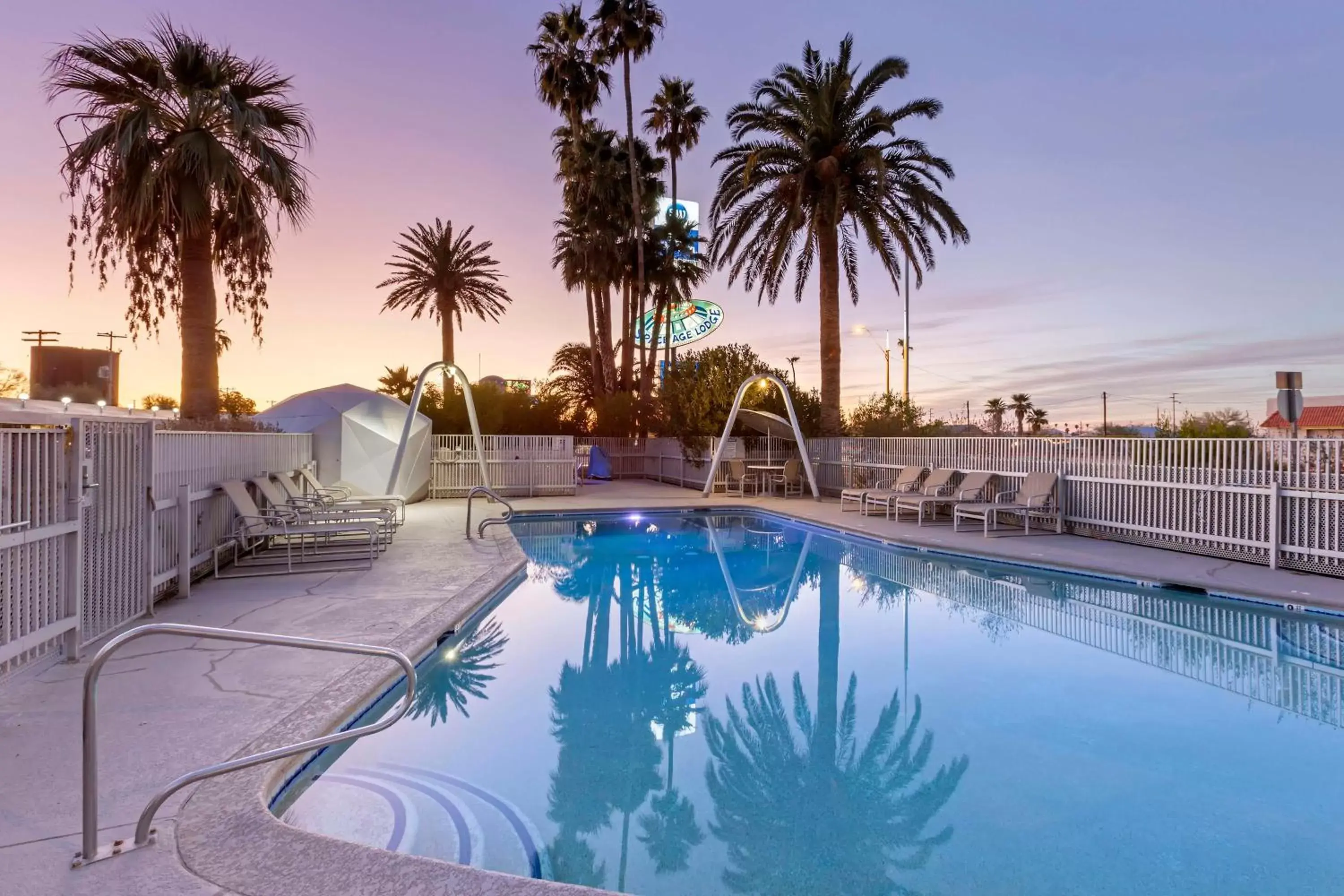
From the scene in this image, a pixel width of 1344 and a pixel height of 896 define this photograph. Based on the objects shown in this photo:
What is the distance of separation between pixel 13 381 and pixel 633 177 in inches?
1684

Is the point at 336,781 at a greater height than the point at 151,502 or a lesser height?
lesser

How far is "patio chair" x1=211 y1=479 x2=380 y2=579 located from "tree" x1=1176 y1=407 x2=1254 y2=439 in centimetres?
1247

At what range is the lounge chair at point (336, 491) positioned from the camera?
13.3 m

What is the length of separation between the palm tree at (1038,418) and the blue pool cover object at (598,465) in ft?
224

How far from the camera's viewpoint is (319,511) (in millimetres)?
10727

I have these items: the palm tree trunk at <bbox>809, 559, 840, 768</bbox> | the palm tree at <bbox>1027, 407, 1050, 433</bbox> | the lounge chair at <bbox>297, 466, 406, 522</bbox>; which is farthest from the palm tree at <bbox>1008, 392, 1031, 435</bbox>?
the palm tree trunk at <bbox>809, 559, 840, 768</bbox>

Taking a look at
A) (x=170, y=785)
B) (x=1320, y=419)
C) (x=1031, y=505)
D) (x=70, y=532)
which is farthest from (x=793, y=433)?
(x=1320, y=419)

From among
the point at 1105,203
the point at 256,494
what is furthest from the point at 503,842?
the point at 1105,203

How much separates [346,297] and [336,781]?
2295 centimetres

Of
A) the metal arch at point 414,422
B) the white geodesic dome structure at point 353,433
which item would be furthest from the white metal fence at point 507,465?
the white geodesic dome structure at point 353,433

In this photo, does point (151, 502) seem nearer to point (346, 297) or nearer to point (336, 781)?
point (336, 781)

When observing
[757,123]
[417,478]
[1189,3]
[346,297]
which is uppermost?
[757,123]

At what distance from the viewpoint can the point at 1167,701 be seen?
5648 mm

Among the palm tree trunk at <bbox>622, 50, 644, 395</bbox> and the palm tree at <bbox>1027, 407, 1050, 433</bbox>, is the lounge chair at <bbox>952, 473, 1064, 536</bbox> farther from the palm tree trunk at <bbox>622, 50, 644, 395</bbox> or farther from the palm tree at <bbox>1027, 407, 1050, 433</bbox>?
the palm tree at <bbox>1027, 407, 1050, 433</bbox>
